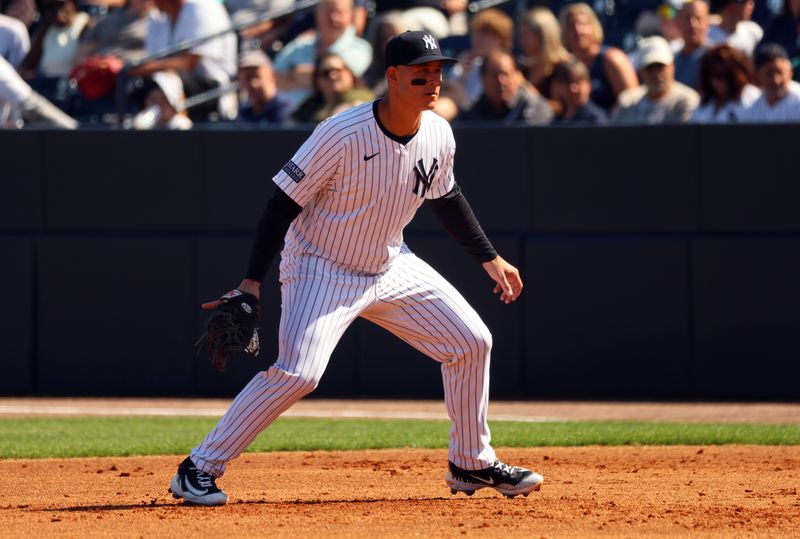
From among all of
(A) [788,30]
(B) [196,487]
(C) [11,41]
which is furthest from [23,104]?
(B) [196,487]

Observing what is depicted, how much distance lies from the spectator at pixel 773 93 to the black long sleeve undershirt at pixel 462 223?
4.45 metres

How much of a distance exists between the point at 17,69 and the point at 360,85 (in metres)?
3.63

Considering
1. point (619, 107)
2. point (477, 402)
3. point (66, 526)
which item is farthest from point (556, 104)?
point (66, 526)

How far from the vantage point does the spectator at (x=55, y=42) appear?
12719 millimetres

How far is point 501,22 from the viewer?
35.0 feet

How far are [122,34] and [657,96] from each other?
4880 mm

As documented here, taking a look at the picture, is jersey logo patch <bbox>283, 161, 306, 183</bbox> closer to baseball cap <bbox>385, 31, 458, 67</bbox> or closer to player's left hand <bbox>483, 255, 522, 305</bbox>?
baseball cap <bbox>385, 31, 458, 67</bbox>

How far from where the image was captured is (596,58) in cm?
1059

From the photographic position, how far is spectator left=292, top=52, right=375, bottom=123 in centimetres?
1009

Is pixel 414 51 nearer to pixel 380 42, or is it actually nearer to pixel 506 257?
pixel 506 257

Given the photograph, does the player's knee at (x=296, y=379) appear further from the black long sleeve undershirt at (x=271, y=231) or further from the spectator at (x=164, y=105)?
the spectator at (x=164, y=105)

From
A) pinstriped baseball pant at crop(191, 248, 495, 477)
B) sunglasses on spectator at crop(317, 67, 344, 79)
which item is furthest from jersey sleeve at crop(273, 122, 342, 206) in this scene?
sunglasses on spectator at crop(317, 67, 344, 79)

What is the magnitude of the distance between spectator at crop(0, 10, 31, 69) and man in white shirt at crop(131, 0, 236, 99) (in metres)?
1.42

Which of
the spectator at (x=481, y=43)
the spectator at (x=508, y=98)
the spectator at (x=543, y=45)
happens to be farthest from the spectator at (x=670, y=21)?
the spectator at (x=508, y=98)
